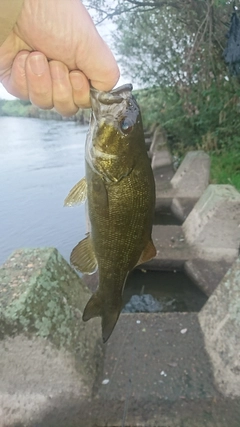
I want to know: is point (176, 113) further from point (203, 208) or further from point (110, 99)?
point (110, 99)

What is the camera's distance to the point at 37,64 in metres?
1.59

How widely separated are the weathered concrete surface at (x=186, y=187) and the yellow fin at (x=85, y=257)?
505cm

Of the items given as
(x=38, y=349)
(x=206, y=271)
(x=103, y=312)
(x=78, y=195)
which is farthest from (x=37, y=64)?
(x=206, y=271)

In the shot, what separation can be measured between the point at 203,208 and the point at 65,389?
10.3 feet

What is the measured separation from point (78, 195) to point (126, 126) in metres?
0.41

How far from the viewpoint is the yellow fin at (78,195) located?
1.80m

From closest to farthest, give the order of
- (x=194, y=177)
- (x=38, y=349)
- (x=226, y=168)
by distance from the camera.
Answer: (x=38, y=349) < (x=194, y=177) < (x=226, y=168)

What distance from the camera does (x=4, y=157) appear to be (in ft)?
39.3

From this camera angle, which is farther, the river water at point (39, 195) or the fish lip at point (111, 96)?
the river water at point (39, 195)

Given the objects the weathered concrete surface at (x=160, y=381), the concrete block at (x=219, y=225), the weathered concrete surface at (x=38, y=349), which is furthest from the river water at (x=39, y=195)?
the weathered concrete surface at (x=38, y=349)

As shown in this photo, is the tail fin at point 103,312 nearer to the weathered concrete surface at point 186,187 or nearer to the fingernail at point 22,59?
the fingernail at point 22,59

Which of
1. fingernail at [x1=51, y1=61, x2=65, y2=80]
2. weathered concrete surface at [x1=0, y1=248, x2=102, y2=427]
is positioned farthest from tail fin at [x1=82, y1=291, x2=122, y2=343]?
fingernail at [x1=51, y1=61, x2=65, y2=80]

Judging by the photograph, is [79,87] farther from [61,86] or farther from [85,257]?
[85,257]

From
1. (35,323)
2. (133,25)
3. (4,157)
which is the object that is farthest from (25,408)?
(4,157)
